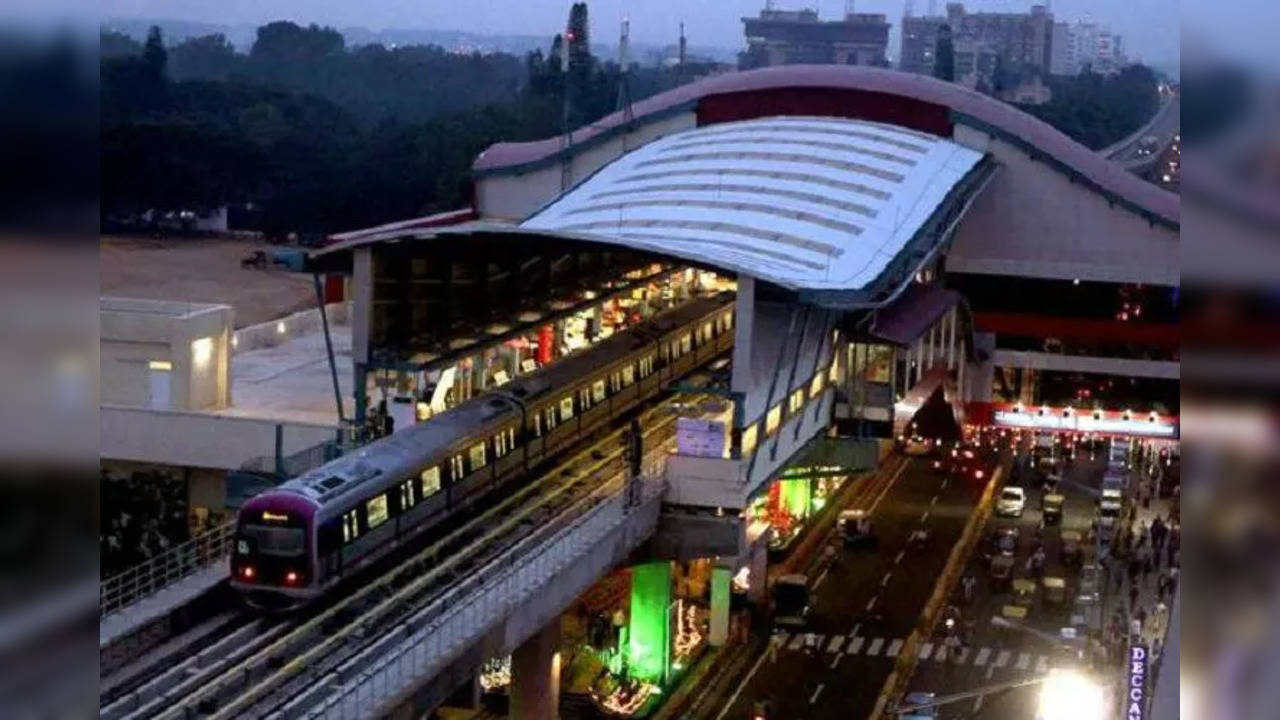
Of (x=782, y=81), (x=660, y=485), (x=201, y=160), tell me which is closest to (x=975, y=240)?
(x=782, y=81)

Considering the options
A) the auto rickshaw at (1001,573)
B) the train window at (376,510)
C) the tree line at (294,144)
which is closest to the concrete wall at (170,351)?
the train window at (376,510)

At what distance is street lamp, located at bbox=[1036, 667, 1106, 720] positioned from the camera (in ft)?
54.1

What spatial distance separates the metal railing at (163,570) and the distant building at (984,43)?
114290mm

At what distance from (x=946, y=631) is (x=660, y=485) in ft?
15.3

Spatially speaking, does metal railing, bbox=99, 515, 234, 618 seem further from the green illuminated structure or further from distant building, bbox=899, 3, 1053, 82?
distant building, bbox=899, 3, 1053, 82

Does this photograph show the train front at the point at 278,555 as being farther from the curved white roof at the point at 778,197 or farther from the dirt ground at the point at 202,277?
the dirt ground at the point at 202,277

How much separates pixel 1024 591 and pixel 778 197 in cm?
661

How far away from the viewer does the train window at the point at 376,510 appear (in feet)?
51.5

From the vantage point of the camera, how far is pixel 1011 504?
28.5m

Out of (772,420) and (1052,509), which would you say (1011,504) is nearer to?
(1052,509)

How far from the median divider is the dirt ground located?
20.9 m

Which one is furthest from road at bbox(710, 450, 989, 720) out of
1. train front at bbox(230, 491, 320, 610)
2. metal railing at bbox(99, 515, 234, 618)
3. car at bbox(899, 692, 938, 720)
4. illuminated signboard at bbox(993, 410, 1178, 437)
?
train front at bbox(230, 491, 320, 610)

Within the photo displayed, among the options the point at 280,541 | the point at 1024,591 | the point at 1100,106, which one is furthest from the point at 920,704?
the point at 1100,106

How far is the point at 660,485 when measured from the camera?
19312 mm
